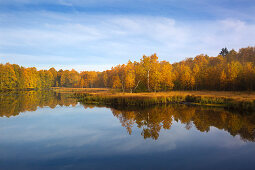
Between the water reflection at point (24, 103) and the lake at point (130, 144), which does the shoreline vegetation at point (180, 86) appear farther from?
the lake at point (130, 144)

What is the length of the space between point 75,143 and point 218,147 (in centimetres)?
1121

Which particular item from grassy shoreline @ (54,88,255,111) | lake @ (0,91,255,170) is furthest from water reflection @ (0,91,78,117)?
lake @ (0,91,255,170)

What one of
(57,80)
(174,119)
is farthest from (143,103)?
(57,80)

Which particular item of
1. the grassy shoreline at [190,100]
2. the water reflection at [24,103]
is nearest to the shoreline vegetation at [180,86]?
the grassy shoreline at [190,100]

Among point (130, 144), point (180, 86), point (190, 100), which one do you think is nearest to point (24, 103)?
point (130, 144)

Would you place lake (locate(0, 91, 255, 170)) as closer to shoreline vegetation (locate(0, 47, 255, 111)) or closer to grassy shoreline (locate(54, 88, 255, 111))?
grassy shoreline (locate(54, 88, 255, 111))

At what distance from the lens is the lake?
1091cm

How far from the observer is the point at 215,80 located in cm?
5778

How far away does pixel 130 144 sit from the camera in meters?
14.2

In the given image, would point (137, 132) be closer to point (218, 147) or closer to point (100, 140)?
point (100, 140)

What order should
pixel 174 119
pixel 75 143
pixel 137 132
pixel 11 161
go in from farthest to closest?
1. pixel 174 119
2. pixel 137 132
3. pixel 75 143
4. pixel 11 161

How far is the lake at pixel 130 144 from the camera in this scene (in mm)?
10914

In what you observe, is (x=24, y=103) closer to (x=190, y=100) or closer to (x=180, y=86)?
(x=190, y=100)

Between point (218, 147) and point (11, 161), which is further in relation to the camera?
point (218, 147)
